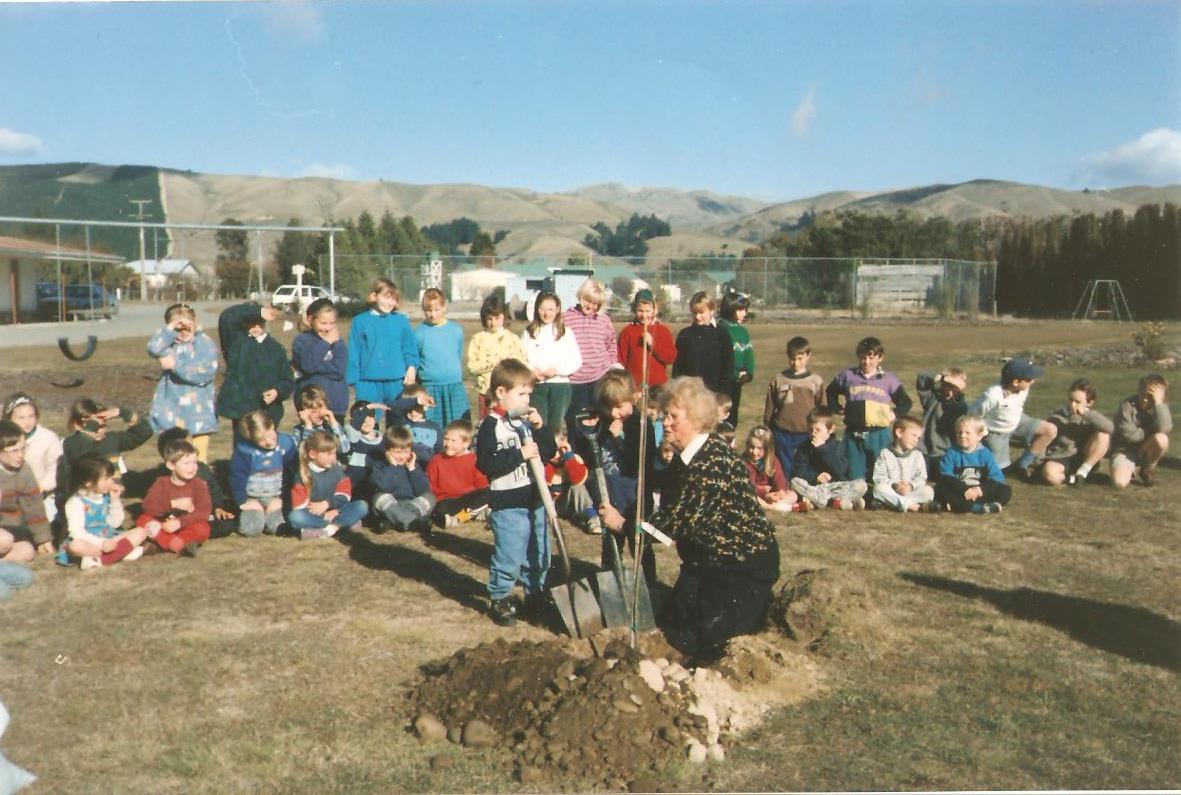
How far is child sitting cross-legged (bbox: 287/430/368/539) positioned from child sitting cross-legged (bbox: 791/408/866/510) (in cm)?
383

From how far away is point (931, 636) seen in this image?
18.6 ft

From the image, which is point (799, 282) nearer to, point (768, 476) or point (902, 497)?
point (902, 497)

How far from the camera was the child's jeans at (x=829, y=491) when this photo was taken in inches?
349

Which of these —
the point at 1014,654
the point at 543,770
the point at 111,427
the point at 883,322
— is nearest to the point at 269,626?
the point at 543,770

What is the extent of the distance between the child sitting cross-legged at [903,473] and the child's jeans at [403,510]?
394cm

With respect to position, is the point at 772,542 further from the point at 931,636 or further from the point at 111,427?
the point at 111,427

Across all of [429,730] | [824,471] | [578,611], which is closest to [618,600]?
[578,611]

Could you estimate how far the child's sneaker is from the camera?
19.2 feet

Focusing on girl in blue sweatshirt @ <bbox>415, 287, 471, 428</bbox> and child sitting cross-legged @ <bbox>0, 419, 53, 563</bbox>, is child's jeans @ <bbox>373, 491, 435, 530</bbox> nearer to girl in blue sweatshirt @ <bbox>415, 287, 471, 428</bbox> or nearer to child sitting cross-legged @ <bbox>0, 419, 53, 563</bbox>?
girl in blue sweatshirt @ <bbox>415, 287, 471, 428</bbox>

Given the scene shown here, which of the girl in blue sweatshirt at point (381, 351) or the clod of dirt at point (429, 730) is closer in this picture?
the clod of dirt at point (429, 730)

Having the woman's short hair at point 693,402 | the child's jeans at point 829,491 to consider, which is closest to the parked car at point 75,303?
the child's jeans at point 829,491

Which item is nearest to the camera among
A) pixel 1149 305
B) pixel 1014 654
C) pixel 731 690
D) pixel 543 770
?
pixel 543 770

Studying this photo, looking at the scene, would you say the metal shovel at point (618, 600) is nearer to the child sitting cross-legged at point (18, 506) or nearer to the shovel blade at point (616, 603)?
the shovel blade at point (616, 603)

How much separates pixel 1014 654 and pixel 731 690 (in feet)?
5.67
